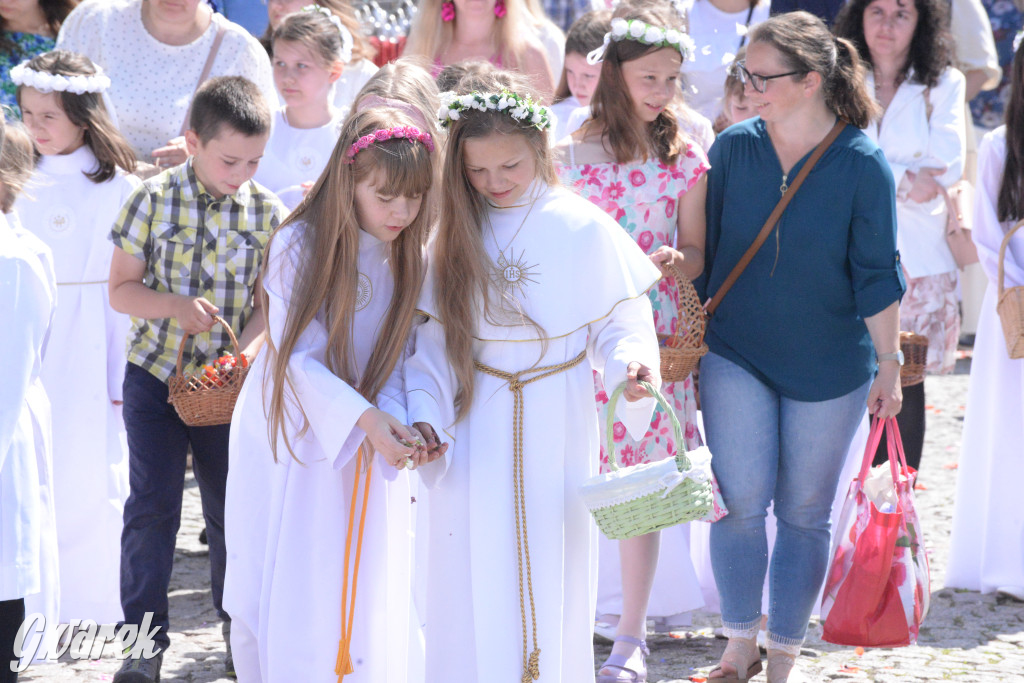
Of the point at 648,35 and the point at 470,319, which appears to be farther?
the point at 648,35

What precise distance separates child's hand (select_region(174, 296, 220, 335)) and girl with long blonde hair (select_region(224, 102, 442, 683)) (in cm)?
58

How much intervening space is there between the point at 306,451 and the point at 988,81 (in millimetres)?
5200

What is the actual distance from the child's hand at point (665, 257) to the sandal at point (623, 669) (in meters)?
1.36

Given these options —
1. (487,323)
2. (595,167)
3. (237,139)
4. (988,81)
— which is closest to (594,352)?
(487,323)

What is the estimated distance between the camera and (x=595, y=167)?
182 inches

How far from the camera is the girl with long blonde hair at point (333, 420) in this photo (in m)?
3.61

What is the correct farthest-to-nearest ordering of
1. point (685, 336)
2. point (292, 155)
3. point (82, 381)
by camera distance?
point (292, 155) → point (82, 381) → point (685, 336)

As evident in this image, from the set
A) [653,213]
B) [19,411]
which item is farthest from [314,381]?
[653,213]

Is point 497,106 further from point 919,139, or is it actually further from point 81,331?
point 919,139

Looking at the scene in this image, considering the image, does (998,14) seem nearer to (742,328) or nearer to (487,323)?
(742,328)

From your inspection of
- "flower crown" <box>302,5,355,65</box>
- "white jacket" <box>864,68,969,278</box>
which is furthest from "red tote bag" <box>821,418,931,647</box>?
"flower crown" <box>302,5,355,65</box>

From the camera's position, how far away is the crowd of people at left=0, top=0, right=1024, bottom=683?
360cm

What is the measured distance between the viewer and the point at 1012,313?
5.05 m

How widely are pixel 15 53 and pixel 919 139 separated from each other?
4.52m
